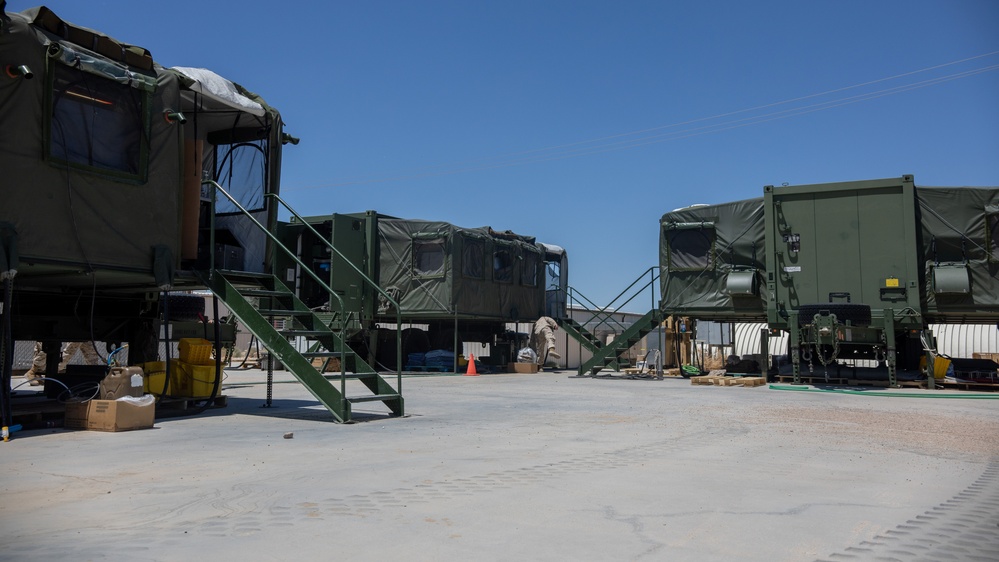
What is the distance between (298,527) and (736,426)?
6.21 metres

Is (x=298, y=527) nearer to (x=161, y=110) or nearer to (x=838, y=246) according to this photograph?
(x=161, y=110)

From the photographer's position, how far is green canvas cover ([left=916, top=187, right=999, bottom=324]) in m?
16.2

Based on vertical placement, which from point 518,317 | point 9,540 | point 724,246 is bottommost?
point 9,540

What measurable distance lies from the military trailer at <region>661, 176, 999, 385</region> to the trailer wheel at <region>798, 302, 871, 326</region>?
0.8 inches

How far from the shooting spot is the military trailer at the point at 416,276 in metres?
20.8

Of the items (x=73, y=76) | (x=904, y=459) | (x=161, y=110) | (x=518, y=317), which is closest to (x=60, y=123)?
(x=73, y=76)

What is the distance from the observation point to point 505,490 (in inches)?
200

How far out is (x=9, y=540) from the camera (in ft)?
12.3

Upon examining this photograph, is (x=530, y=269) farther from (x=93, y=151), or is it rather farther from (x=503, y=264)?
(x=93, y=151)

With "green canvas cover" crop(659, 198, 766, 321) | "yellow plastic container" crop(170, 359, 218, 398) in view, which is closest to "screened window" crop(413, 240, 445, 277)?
"green canvas cover" crop(659, 198, 766, 321)

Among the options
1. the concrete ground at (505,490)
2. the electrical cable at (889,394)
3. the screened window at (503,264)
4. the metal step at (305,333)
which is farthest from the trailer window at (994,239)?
the metal step at (305,333)

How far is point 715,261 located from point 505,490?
1538 cm

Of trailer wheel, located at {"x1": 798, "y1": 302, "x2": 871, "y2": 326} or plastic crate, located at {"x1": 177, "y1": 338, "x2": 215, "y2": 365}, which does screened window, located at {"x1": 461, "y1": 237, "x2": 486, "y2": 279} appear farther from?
plastic crate, located at {"x1": 177, "y1": 338, "x2": 215, "y2": 365}

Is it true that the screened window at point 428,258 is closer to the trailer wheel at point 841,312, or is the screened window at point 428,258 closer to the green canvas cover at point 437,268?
the green canvas cover at point 437,268
